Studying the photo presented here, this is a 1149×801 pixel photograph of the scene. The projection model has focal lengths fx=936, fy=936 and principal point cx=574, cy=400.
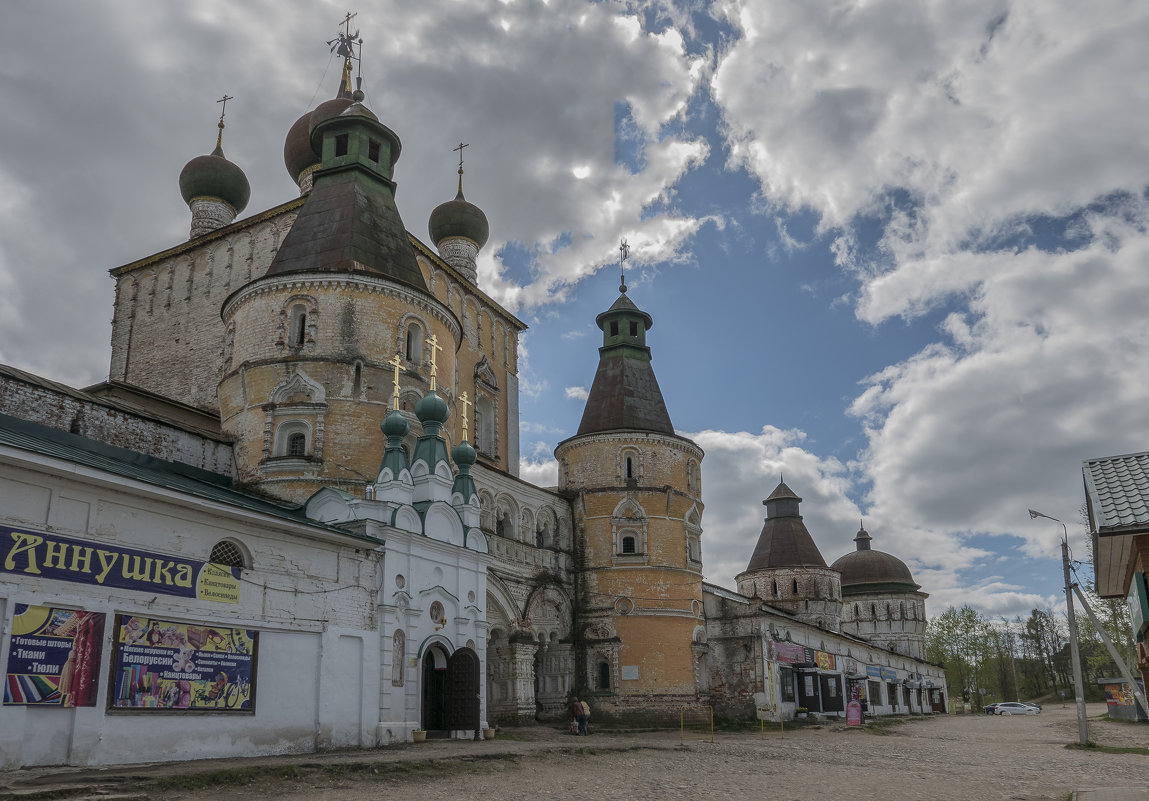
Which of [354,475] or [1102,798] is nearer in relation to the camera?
[1102,798]

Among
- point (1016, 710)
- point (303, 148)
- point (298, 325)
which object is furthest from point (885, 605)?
point (298, 325)

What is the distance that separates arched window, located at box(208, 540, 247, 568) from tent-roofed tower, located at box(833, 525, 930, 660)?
52.5m

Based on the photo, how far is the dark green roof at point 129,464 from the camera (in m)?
12.8

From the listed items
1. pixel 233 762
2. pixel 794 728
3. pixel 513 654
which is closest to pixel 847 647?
pixel 794 728

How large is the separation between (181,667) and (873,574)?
56395 mm

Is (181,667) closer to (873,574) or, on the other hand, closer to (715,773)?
(715,773)

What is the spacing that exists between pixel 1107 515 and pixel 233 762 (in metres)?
11.4

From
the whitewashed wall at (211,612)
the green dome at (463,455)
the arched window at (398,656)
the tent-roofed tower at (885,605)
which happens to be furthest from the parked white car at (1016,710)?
the whitewashed wall at (211,612)

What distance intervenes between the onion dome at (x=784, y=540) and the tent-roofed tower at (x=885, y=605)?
451 inches

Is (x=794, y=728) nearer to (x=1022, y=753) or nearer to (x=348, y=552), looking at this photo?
(x=1022, y=753)

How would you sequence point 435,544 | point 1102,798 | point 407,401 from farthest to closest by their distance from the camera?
point 407,401
point 435,544
point 1102,798

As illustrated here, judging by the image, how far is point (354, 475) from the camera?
20469mm

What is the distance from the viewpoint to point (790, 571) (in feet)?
165

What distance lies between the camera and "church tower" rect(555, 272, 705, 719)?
29406mm
